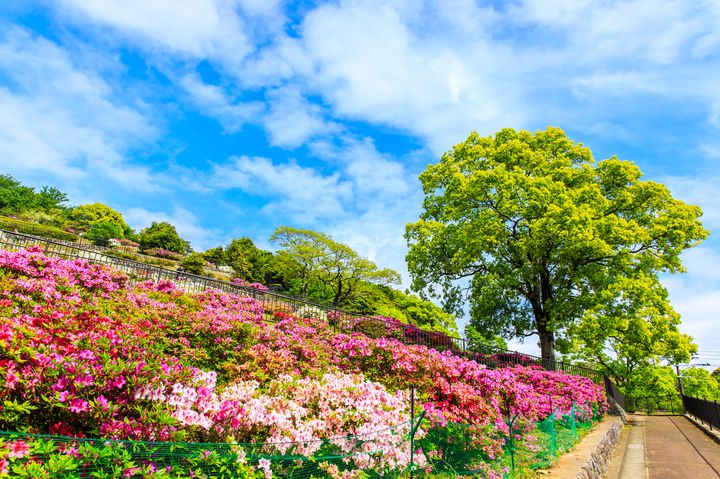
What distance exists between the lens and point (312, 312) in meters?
15.4

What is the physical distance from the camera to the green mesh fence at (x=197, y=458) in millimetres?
2436

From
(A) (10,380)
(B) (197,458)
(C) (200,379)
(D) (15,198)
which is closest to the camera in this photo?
(B) (197,458)

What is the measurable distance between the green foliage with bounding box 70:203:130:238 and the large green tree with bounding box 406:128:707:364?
58.0 metres

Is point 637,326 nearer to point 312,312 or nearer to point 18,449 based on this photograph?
point 312,312

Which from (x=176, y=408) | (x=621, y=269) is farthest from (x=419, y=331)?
(x=176, y=408)

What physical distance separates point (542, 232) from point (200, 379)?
1816cm

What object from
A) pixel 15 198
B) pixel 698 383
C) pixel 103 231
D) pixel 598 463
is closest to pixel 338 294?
pixel 698 383

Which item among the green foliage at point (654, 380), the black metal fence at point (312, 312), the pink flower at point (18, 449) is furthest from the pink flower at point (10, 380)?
the green foliage at point (654, 380)

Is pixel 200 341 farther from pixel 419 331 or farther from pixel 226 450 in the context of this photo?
pixel 419 331

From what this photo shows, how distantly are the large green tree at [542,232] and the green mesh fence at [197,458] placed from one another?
16856 mm

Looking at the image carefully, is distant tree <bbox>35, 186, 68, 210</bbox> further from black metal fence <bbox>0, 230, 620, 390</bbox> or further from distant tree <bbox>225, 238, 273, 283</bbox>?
black metal fence <bbox>0, 230, 620, 390</bbox>

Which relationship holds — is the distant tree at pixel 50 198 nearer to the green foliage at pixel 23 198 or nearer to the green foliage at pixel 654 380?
the green foliage at pixel 23 198

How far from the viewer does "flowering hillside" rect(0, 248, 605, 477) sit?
10.7 ft

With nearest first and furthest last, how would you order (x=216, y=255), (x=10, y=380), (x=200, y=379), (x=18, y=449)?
(x=18, y=449), (x=10, y=380), (x=200, y=379), (x=216, y=255)
